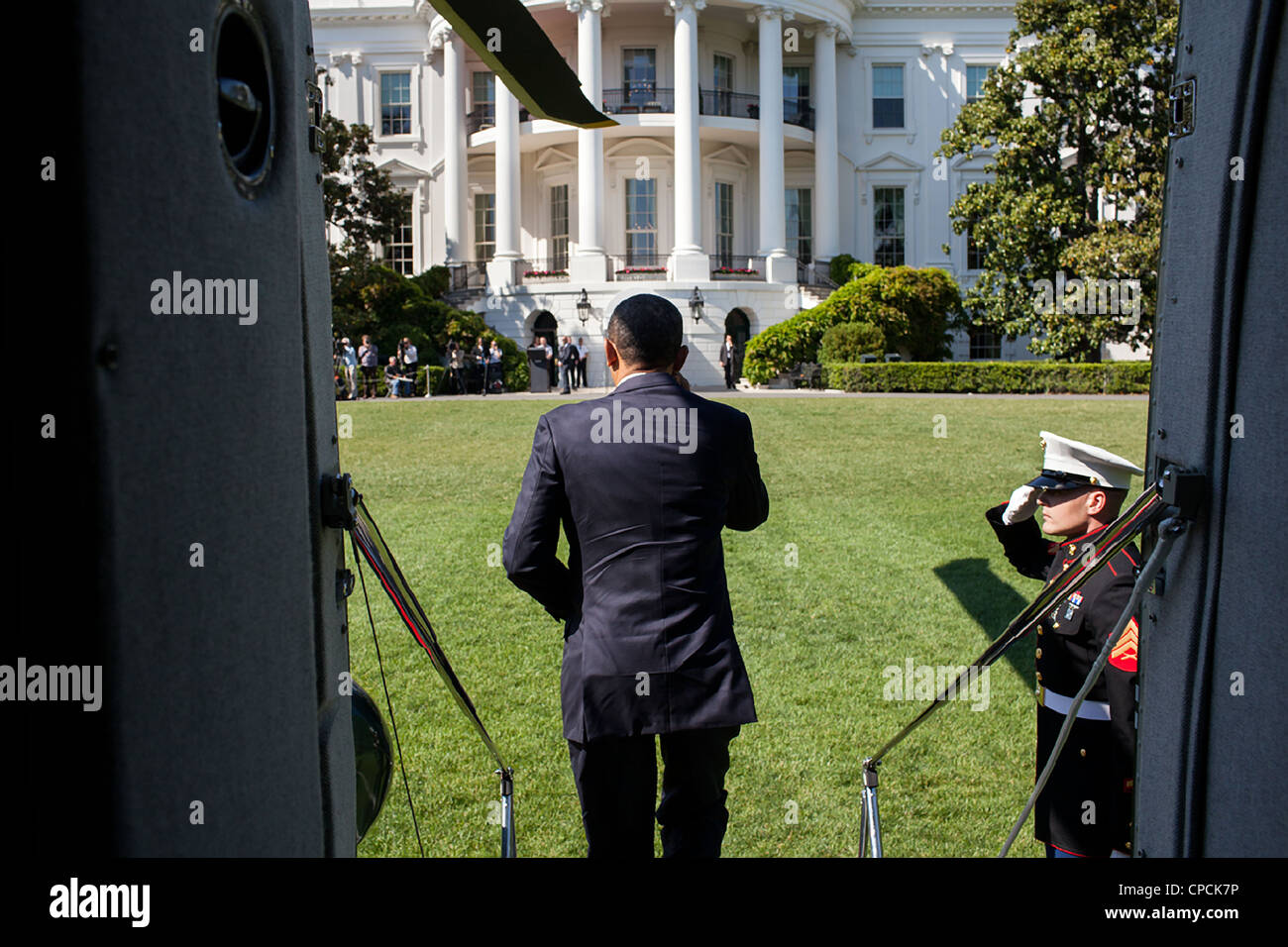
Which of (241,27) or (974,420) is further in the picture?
(974,420)

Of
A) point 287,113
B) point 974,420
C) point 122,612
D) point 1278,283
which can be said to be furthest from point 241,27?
point 974,420

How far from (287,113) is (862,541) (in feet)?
29.4

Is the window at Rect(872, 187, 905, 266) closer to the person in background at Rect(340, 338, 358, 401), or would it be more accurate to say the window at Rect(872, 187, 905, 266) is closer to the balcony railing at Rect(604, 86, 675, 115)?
the balcony railing at Rect(604, 86, 675, 115)

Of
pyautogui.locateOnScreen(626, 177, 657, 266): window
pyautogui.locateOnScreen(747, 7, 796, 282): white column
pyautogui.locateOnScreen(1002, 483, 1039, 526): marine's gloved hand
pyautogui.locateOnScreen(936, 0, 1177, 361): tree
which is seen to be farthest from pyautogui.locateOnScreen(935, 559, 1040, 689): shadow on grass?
pyautogui.locateOnScreen(626, 177, 657, 266): window

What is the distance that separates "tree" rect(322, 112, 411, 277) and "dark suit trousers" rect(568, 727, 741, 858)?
33.3 m

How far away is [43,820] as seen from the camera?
36.9 inches

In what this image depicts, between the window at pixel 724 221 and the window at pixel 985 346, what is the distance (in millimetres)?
10415

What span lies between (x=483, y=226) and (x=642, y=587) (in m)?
43.7

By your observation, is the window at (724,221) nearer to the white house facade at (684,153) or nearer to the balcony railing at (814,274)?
the white house facade at (684,153)

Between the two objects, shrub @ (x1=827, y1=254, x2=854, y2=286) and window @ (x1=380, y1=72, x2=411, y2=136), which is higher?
window @ (x1=380, y1=72, x2=411, y2=136)

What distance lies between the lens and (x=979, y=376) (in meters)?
30.1

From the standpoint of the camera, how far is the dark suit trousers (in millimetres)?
3270

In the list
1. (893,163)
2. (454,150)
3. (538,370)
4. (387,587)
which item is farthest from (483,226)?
(387,587)
